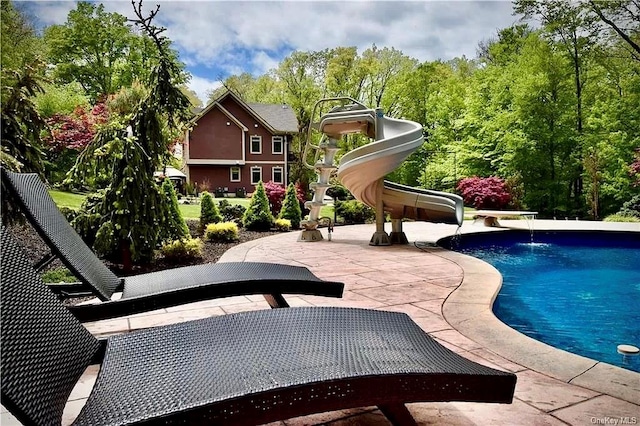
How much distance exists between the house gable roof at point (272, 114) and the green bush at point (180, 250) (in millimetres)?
17563

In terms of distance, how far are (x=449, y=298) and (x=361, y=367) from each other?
2.69m

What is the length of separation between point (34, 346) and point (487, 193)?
14423 millimetres

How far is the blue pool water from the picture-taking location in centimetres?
364

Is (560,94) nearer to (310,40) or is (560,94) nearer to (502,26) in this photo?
(502,26)

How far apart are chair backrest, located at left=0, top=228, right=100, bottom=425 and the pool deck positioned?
68 centimetres

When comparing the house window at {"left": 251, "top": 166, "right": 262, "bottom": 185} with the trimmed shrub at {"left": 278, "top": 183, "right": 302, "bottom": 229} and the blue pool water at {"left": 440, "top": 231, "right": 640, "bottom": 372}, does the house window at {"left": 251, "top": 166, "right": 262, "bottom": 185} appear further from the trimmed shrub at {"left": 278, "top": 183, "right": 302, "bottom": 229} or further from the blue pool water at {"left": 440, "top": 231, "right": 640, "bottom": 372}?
the blue pool water at {"left": 440, "top": 231, "right": 640, "bottom": 372}

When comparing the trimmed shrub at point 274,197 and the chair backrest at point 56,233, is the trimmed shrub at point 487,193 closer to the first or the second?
the trimmed shrub at point 274,197

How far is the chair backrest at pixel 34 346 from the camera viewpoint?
3.20 feet

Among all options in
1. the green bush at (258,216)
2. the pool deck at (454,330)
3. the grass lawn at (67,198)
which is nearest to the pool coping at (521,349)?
the pool deck at (454,330)

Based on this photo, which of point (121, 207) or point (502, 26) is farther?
point (502, 26)

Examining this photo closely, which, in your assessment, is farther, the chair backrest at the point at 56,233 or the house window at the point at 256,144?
the house window at the point at 256,144

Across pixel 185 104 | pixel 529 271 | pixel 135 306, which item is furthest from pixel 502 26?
pixel 135 306

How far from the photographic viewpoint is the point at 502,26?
19375 millimetres

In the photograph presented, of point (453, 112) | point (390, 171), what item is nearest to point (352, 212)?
point (390, 171)
